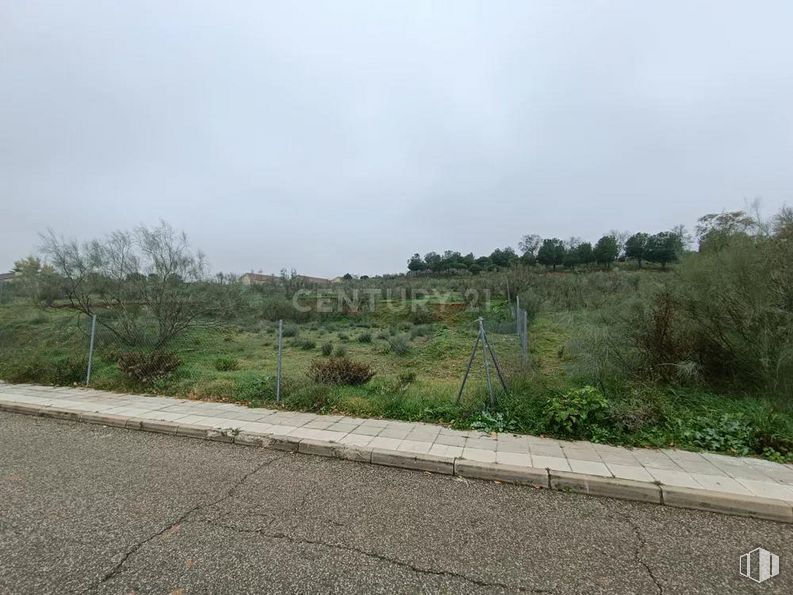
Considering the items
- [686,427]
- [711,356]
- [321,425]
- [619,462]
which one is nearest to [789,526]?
[619,462]

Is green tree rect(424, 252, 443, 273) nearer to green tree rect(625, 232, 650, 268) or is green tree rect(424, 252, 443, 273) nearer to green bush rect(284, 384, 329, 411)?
green tree rect(625, 232, 650, 268)

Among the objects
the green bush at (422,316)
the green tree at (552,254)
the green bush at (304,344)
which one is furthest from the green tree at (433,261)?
the green bush at (304,344)

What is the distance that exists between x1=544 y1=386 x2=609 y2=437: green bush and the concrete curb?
1.17m

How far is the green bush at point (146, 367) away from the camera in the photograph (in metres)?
7.62

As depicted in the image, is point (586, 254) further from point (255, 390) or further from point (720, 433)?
point (255, 390)

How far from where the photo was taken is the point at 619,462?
4043mm

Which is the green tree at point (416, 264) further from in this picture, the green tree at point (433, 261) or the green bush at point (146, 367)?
the green bush at point (146, 367)

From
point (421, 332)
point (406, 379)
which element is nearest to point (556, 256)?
point (421, 332)

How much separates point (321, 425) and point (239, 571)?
290 centimetres

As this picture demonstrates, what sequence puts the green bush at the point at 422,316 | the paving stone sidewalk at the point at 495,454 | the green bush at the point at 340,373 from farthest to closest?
1. the green bush at the point at 422,316
2. the green bush at the point at 340,373
3. the paving stone sidewalk at the point at 495,454

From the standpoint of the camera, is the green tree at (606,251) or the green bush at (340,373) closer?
the green bush at (340,373)

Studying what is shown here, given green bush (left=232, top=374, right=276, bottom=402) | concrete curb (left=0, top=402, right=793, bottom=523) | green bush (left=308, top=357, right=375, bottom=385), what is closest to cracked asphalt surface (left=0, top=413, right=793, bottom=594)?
concrete curb (left=0, top=402, right=793, bottom=523)

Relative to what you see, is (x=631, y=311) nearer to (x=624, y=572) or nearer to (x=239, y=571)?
(x=624, y=572)

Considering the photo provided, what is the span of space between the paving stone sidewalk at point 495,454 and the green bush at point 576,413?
242 mm
